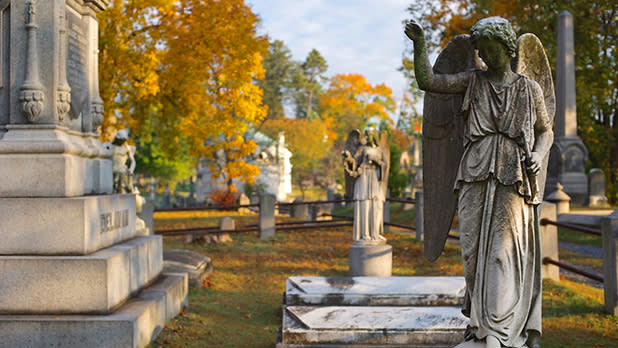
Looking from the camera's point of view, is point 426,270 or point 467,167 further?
point 426,270

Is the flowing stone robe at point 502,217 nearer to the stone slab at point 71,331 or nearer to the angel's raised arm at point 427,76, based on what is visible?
the angel's raised arm at point 427,76

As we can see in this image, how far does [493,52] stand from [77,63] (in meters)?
5.11

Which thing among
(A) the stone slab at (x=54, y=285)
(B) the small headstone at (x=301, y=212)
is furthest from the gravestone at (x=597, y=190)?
(A) the stone slab at (x=54, y=285)

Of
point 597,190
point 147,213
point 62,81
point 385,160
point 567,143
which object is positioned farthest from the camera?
point 567,143

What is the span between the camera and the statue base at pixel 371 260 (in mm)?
10531

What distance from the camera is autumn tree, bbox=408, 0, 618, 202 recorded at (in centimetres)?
2064

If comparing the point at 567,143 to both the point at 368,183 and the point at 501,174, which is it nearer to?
the point at 368,183

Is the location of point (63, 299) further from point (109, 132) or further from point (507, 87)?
point (109, 132)

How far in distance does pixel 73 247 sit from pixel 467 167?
402 cm

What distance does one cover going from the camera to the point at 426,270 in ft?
37.2

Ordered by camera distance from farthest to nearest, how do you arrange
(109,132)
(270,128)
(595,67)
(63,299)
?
1. (270,128)
2. (595,67)
3. (109,132)
4. (63,299)

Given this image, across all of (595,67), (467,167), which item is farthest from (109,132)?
(595,67)

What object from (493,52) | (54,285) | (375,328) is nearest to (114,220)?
(54,285)

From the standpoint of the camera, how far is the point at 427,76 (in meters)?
3.69
